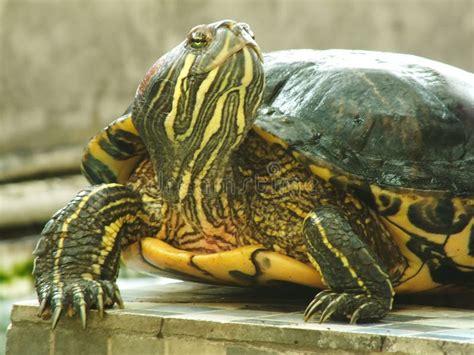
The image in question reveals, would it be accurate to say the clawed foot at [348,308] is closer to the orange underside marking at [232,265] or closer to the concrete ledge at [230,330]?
the concrete ledge at [230,330]

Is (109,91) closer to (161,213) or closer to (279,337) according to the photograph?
(161,213)

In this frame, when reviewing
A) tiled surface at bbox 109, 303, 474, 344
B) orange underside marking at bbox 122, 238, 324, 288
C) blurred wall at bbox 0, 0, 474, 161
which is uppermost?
blurred wall at bbox 0, 0, 474, 161

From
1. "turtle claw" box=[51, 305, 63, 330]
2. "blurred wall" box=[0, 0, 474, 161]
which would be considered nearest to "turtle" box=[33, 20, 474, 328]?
"turtle claw" box=[51, 305, 63, 330]

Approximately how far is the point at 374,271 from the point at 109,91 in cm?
375

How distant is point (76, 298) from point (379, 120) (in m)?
0.81

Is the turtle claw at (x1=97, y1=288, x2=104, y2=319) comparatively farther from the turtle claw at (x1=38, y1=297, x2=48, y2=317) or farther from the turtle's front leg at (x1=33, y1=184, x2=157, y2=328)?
the turtle claw at (x1=38, y1=297, x2=48, y2=317)

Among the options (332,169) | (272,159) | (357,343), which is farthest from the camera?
(272,159)

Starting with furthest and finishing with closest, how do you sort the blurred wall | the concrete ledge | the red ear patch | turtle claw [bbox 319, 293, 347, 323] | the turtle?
1. the blurred wall
2. the red ear patch
3. the turtle
4. turtle claw [bbox 319, 293, 347, 323]
5. the concrete ledge

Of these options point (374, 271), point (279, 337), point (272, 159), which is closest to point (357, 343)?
point (279, 337)

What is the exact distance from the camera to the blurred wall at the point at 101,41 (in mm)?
5297

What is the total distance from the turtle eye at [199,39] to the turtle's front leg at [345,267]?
0.46 meters

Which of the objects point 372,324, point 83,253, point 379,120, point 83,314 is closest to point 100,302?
point 83,314

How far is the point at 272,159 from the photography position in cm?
223

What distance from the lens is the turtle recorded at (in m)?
2.03
